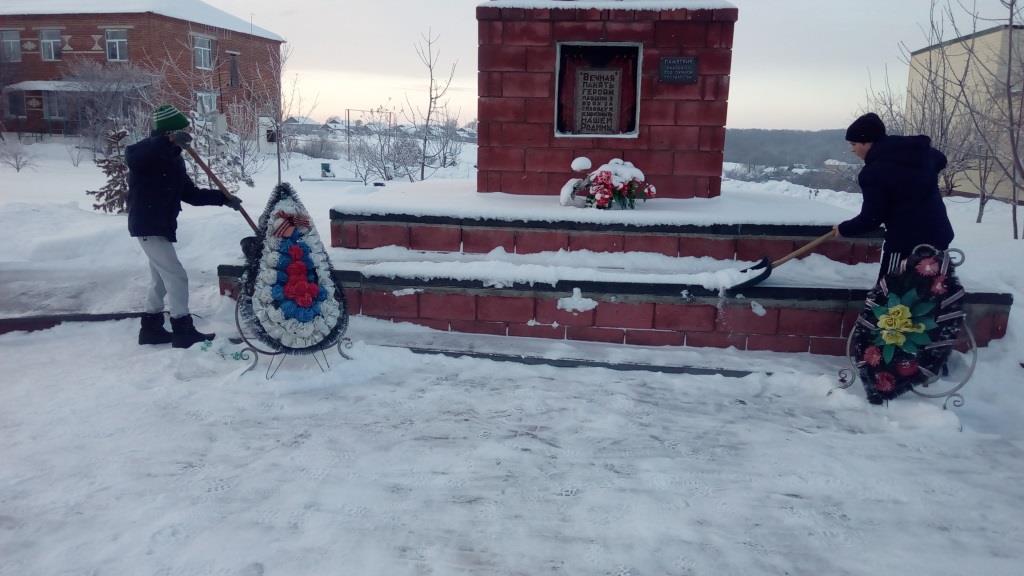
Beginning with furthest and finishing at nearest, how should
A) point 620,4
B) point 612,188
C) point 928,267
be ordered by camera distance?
point 620,4
point 612,188
point 928,267

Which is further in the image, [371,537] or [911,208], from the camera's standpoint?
[911,208]

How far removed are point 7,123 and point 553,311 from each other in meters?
39.7

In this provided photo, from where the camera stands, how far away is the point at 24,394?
4.25 m

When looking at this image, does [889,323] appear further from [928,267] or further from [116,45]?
[116,45]

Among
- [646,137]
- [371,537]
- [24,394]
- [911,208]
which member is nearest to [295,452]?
[371,537]

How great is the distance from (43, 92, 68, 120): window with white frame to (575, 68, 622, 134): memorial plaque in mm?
35475

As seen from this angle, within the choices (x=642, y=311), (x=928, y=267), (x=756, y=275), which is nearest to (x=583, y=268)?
(x=642, y=311)

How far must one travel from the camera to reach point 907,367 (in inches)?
165

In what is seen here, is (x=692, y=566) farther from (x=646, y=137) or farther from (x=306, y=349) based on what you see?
(x=646, y=137)

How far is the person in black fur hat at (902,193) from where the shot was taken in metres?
4.23

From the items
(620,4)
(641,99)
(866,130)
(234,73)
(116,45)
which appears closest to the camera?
(866,130)

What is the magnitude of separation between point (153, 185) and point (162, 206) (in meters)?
0.17

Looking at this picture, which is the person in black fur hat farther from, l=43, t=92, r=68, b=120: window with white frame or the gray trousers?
l=43, t=92, r=68, b=120: window with white frame

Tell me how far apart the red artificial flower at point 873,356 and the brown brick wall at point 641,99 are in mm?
3221
